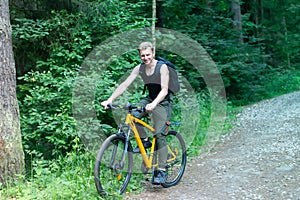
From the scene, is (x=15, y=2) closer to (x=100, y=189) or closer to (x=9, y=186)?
(x=9, y=186)

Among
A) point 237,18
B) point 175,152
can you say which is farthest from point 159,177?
point 237,18

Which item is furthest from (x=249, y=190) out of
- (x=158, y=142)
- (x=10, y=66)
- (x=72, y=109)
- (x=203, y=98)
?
(x=203, y=98)

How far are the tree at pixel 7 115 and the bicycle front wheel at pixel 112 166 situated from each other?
1214 millimetres

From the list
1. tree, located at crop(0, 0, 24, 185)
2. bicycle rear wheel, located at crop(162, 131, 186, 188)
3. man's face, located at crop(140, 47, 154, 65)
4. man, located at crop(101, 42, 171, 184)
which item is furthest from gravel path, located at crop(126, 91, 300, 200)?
man's face, located at crop(140, 47, 154, 65)

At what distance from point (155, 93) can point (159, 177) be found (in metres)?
1.21

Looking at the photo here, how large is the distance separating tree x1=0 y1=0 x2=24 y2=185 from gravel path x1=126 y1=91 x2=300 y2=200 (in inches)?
64.9

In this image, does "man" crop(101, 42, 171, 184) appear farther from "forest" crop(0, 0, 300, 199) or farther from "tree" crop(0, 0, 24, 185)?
"tree" crop(0, 0, 24, 185)

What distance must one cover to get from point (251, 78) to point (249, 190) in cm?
1090

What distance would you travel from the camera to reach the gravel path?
504 cm

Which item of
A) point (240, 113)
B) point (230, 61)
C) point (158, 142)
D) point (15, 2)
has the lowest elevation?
point (240, 113)

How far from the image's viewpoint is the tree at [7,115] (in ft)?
16.1

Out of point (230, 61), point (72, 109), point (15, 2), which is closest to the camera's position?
point (72, 109)

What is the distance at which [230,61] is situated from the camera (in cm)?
1437

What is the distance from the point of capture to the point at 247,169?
19.8ft
